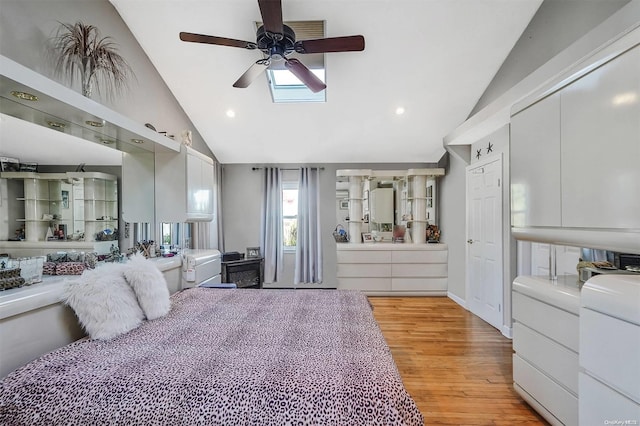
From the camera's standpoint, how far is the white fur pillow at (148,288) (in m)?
1.72

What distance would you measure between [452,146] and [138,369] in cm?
406

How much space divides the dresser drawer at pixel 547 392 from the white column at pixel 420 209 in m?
2.74

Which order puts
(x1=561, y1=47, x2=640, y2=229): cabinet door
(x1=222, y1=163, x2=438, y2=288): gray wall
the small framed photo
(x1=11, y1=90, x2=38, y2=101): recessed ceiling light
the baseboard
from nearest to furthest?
(x1=561, y1=47, x2=640, y2=229): cabinet door, (x1=11, y1=90, x2=38, y2=101): recessed ceiling light, the baseboard, the small framed photo, (x1=222, y1=163, x2=438, y2=288): gray wall

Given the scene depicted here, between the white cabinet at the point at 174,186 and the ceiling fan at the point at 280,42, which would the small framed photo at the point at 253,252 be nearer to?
the white cabinet at the point at 174,186

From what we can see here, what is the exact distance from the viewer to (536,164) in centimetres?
190

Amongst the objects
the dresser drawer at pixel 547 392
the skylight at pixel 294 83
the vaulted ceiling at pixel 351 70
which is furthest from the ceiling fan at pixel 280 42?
the dresser drawer at pixel 547 392

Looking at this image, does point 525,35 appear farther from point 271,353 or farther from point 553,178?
point 271,353

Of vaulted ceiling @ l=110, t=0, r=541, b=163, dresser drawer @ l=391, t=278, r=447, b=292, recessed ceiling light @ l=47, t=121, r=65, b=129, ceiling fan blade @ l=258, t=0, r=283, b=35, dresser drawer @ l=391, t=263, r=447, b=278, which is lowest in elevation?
dresser drawer @ l=391, t=278, r=447, b=292

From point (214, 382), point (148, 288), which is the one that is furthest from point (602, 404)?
point (148, 288)

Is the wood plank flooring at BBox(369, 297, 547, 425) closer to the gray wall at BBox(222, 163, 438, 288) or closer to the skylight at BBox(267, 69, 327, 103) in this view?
the gray wall at BBox(222, 163, 438, 288)

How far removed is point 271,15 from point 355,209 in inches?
131

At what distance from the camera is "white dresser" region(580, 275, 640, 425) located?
3.59ft

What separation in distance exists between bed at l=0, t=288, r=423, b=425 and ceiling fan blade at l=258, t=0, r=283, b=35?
1895 mm

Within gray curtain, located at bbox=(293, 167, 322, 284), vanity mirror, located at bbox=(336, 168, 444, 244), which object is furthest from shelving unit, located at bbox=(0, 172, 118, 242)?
vanity mirror, located at bbox=(336, 168, 444, 244)
